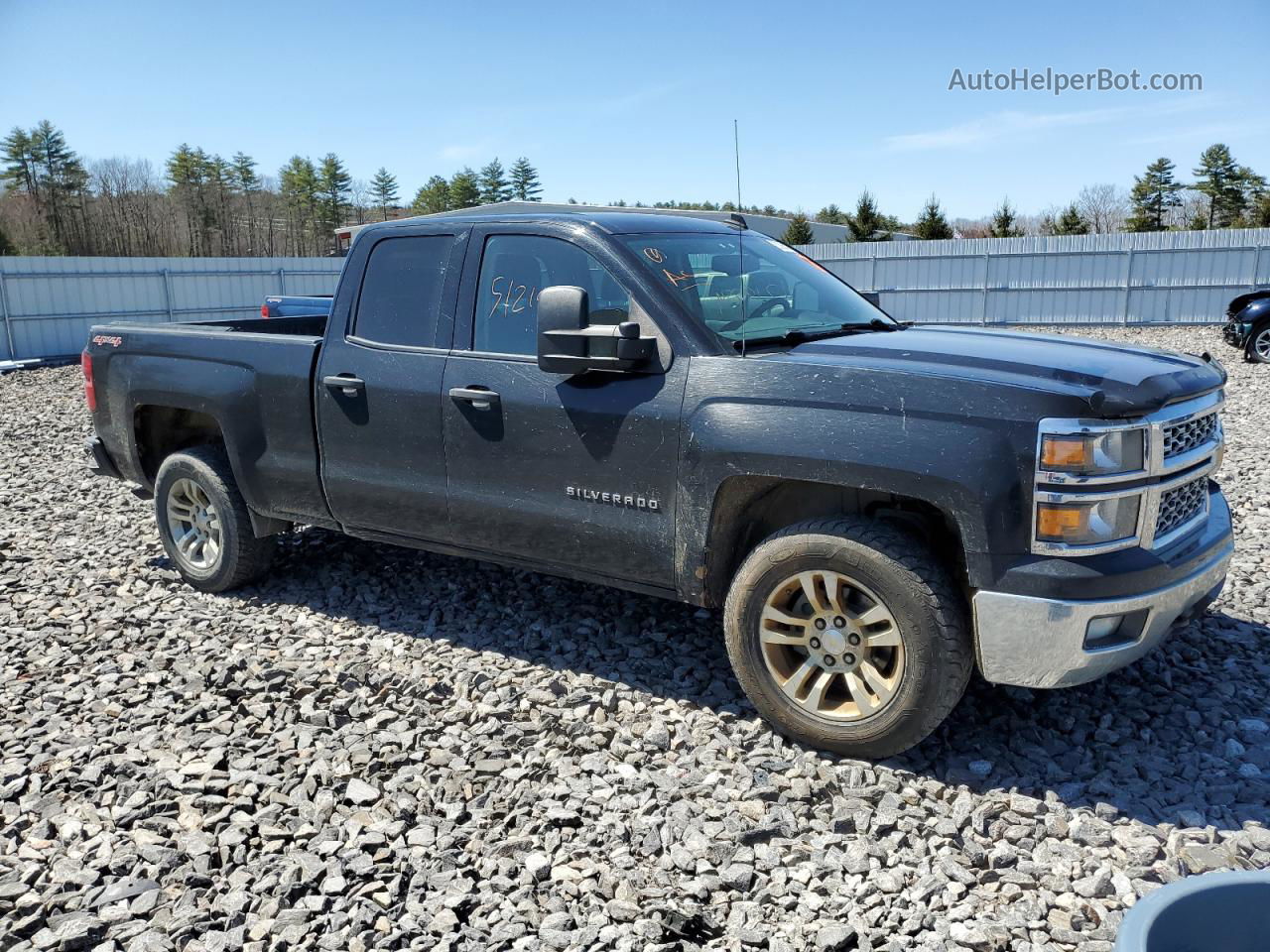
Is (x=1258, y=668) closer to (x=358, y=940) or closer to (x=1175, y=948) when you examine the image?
(x=1175, y=948)

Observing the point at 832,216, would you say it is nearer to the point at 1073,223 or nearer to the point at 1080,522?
the point at 1073,223

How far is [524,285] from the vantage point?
4.47m

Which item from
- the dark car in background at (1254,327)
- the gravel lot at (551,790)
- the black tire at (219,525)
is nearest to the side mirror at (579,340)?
the gravel lot at (551,790)

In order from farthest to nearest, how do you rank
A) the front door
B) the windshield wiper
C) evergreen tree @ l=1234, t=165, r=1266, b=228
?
evergreen tree @ l=1234, t=165, r=1266, b=228, the windshield wiper, the front door

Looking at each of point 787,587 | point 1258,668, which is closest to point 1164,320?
point 1258,668

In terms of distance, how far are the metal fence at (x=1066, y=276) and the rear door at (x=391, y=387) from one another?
2014 cm

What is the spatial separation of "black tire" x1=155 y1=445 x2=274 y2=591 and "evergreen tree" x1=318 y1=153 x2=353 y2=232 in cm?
8551

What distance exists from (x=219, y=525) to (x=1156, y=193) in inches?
2799

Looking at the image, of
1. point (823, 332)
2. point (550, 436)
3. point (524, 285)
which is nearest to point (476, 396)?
point (550, 436)

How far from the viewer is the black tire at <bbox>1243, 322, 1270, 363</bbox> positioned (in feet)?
50.2

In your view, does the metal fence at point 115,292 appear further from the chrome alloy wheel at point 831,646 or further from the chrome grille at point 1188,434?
the chrome grille at point 1188,434

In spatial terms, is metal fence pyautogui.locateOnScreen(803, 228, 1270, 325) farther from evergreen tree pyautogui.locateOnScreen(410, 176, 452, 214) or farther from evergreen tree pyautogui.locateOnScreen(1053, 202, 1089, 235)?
evergreen tree pyautogui.locateOnScreen(410, 176, 452, 214)

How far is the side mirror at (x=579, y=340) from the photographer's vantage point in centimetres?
385

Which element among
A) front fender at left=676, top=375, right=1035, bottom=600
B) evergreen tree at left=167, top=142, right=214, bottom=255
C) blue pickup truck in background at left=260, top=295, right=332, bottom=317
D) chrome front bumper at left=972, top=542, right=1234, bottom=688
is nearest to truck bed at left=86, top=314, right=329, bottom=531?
front fender at left=676, top=375, right=1035, bottom=600
